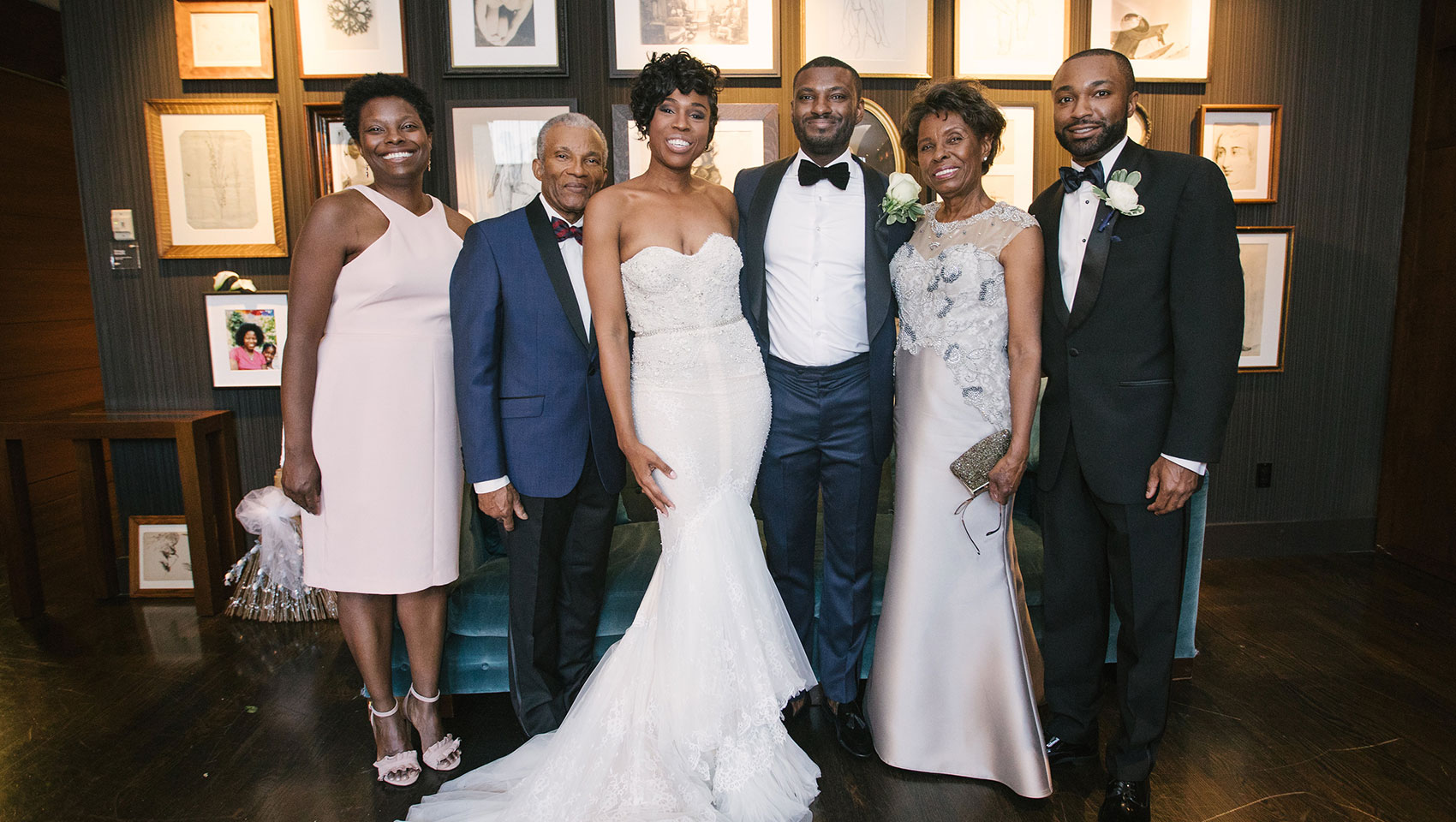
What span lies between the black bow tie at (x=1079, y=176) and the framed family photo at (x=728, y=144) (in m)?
1.91

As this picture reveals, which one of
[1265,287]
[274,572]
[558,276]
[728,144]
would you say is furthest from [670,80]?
[1265,287]

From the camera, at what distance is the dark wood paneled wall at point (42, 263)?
227 inches

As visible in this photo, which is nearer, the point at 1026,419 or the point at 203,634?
the point at 1026,419

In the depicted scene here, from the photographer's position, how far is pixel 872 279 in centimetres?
238

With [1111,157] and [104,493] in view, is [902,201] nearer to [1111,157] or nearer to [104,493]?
[1111,157]

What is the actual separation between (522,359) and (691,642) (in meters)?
0.92

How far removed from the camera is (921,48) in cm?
391

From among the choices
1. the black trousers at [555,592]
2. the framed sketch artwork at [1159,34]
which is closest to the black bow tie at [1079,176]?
the black trousers at [555,592]

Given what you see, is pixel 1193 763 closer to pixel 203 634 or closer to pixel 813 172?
pixel 813 172

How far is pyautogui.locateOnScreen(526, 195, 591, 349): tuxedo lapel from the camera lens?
7.43ft

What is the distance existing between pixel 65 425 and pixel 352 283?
2.48m

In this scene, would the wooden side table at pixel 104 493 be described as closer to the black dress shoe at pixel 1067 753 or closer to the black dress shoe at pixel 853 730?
the black dress shoe at pixel 853 730

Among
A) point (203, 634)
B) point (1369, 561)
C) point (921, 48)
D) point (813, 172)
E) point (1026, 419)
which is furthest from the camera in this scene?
point (1369, 561)

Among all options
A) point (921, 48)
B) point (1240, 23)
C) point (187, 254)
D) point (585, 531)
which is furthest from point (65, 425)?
point (1240, 23)
